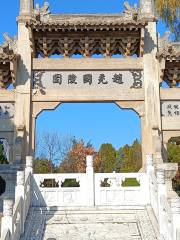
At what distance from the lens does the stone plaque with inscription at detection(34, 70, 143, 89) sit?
37.2ft

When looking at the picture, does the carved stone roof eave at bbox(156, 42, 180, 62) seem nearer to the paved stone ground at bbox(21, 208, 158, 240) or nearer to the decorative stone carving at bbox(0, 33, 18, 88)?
the decorative stone carving at bbox(0, 33, 18, 88)

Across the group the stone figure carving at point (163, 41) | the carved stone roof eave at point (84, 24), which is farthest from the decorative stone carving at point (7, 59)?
the stone figure carving at point (163, 41)

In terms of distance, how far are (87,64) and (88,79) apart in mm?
452

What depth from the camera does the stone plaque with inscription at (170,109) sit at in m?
11.2

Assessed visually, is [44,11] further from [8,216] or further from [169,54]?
[8,216]

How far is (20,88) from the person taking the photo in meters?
11.2

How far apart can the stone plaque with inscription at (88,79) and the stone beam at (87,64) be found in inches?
5.5

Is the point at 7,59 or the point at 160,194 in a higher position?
the point at 7,59

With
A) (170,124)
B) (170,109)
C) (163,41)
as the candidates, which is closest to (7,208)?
(170,124)

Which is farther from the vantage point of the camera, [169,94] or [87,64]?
[87,64]

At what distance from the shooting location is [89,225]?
7348 mm

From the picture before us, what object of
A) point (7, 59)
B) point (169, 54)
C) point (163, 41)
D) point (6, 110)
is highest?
point (163, 41)

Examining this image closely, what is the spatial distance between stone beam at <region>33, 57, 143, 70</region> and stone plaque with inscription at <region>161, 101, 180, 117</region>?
1.27 metres

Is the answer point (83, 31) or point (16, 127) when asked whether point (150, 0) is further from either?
point (16, 127)
